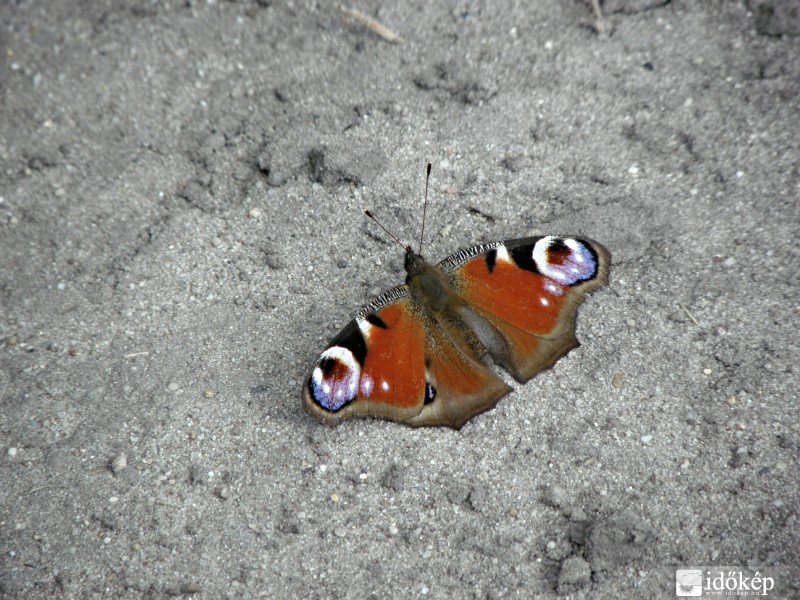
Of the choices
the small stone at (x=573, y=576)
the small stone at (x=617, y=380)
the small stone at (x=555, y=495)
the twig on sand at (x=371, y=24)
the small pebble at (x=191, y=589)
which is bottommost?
the small pebble at (x=191, y=589)

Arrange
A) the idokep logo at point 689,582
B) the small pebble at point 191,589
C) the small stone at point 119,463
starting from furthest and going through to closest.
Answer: the small stone at point 119,463 → the small pebble at point 191,589 → the idokep logo at point 689,582

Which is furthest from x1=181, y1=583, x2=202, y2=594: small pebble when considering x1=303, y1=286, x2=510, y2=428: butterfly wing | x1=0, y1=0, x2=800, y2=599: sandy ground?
x1=303, y1=286, x2=510, y2=428: butterfly wing

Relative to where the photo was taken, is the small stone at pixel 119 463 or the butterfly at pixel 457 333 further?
the small stone at pixel 119 463

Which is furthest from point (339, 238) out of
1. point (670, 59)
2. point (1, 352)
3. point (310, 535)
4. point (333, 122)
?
point (670, 59)

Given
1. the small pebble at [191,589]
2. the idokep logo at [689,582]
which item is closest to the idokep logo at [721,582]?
the idokep logo at [689,582]

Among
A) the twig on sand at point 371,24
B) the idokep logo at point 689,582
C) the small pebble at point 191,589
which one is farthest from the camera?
the twig on sand at point 371,24

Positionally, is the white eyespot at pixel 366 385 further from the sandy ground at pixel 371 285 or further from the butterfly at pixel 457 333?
Result: the sandy ground at pixel 371 285
